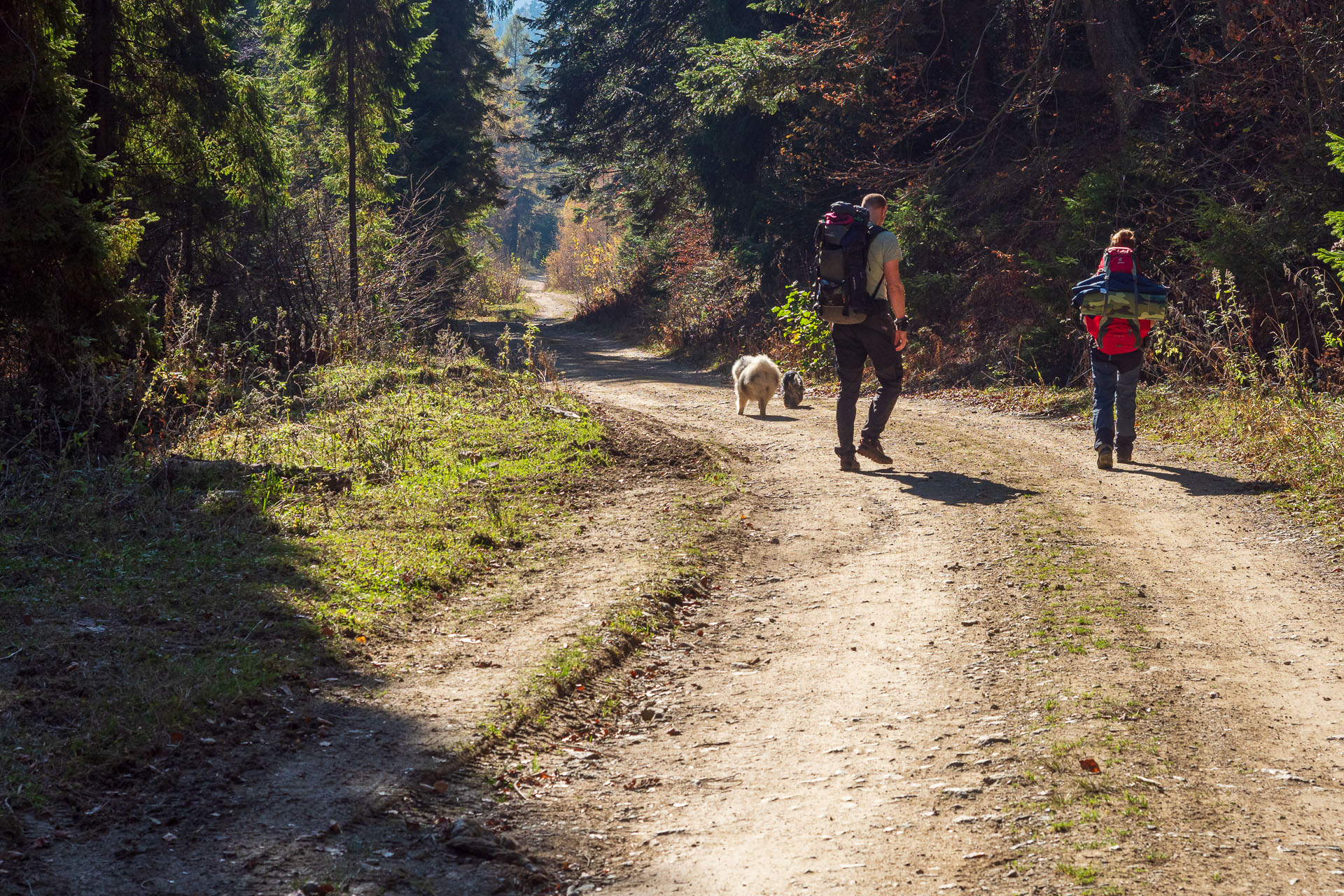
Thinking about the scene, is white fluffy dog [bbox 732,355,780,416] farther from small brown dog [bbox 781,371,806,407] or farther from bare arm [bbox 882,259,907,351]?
bare arm [bbox 882,259,907,351]

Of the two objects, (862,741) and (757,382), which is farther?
(757,382)

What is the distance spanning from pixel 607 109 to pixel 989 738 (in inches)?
1114

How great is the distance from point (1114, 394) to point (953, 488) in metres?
2.15

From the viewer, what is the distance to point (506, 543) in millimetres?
7914

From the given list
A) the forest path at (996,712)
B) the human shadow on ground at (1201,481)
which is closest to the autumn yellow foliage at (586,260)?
the human shadow on ground at (1201,481)

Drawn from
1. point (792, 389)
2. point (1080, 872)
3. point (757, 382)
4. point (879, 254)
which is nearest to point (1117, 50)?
point (792, 389)

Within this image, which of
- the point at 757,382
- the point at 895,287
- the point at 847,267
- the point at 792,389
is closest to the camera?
the point at 895,287

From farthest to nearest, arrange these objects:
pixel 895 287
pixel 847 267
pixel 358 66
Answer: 1. pixel 358 66
2. pixel 847 267
3. pixel 895 287

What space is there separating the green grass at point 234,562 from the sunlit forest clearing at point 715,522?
0.14 ft

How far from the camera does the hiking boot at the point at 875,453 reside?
1040cm

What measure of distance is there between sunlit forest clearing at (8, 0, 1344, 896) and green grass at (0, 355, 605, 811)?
4 centimetres

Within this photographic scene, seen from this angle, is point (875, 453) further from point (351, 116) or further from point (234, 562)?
point (351, 116)

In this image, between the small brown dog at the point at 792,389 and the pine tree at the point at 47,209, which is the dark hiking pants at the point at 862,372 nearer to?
the small brown dog at the point at 792,389

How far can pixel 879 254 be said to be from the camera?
9.72 meters
